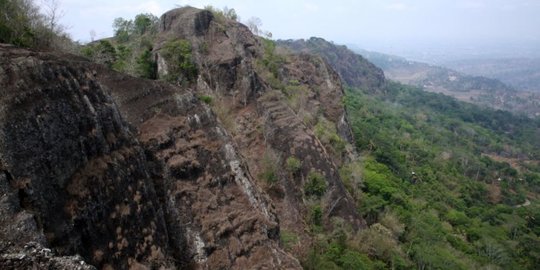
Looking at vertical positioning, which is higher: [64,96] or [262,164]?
[64,96]

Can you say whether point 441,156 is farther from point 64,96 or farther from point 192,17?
point 64,96

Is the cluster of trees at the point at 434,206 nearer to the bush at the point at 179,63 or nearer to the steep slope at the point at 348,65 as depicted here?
the bush at the point at 179,63

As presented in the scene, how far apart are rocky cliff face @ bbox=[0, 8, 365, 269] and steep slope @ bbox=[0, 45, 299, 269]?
0.13 feet

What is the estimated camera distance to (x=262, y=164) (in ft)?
102

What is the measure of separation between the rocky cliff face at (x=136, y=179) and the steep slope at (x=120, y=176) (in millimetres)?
40

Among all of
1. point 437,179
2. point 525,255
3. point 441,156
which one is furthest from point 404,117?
point 525,255

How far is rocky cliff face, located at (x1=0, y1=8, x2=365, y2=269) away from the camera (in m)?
11.7

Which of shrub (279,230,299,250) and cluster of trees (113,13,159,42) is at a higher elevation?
cluster of trees (113,13,159,42)

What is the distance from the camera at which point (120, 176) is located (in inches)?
579

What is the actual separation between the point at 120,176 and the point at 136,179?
2.80 ft

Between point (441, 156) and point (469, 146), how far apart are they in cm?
3467

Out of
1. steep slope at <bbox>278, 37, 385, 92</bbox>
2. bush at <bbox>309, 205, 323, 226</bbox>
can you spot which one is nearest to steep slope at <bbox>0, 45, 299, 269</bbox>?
bush at <bbox>309, 205, 323, 226</bbox>

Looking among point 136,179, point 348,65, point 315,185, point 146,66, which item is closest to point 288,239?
point 315,185

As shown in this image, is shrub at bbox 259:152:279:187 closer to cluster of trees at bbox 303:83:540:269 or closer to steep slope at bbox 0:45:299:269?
cluster of trees at bbox 303:83:540:269
